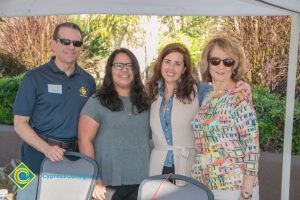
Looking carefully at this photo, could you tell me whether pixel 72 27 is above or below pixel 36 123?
above

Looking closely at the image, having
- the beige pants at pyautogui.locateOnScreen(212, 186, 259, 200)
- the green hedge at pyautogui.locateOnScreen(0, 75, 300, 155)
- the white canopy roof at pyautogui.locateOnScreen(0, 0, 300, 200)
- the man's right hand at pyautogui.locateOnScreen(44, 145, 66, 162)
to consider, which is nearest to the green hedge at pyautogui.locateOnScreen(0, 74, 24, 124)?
the white canopy roof at pyautogui.locateOnScreen(0, 0, 300, 200)

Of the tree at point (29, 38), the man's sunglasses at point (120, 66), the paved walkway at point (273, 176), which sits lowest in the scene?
the paved walkway at point (273, 176)

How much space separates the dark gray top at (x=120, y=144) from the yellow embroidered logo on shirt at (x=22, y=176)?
0.44 meters

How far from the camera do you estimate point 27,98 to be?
3.00 meters

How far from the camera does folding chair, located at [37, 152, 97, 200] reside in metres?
2.86

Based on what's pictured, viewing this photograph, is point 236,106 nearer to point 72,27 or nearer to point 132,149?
point 132,149

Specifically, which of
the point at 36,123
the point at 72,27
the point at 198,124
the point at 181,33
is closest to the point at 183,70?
the point at 198,124

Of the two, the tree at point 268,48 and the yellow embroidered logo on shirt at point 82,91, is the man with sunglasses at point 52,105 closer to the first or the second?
the yellow embroidered logo on shirt at point 82,91

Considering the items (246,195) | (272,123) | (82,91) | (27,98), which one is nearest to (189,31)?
(272,123)

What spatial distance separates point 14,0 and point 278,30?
375cm

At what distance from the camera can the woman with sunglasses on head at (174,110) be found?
2904mm

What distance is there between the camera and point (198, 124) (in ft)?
9.04

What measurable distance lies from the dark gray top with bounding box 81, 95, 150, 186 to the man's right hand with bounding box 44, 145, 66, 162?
0.75 feet

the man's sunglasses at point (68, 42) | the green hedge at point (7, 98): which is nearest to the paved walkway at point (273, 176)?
the man's sunglasses at point (68, 42)
